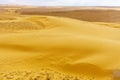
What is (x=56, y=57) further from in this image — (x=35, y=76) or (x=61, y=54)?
(x=35, y=76)

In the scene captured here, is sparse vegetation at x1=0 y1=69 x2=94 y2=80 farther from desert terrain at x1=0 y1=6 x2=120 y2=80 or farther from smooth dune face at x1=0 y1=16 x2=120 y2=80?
smooth dune face at x1=0 y1=16 x2=120 y2=80

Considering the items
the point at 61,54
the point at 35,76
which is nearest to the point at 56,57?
the point at 61,54

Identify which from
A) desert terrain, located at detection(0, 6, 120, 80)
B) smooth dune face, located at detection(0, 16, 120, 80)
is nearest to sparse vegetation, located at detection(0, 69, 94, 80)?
desert terrain, located at detection(0, 6, 120, 80)

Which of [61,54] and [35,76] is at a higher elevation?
[61,54]

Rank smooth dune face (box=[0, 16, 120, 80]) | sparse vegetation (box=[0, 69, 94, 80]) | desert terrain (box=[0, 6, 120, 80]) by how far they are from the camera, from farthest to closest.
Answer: smooth dune face (box=[0, 16, 120, 80]), desert terrain (box=[0, 6, 120, 80]), sparse vegetation (box=[0, 69, 94, 80])

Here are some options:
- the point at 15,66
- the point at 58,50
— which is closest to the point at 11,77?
the point at 15,66

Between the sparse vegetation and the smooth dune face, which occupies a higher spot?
the smooth dune face

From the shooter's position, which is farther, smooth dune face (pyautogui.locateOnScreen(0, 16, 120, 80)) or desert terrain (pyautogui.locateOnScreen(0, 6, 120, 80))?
smooth dune face (pyautogui.locateOnScreen(0, 16, 120, 80))

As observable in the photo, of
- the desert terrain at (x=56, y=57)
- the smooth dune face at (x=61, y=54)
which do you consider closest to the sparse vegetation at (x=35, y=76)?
the desert terrain at (x=56, y=57)

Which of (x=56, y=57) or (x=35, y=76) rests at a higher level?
(x=56, y=57)

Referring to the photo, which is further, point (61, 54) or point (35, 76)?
point (61, 54)

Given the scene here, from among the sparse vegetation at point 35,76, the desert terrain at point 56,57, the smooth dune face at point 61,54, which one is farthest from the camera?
the smooth dune face at point 61,54

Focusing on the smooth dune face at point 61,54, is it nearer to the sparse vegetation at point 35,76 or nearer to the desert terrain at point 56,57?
the desert terrain at point 56,57

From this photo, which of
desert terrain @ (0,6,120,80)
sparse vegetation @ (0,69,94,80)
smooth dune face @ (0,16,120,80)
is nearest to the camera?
sparse vegetation @ (0,69,94,80)
